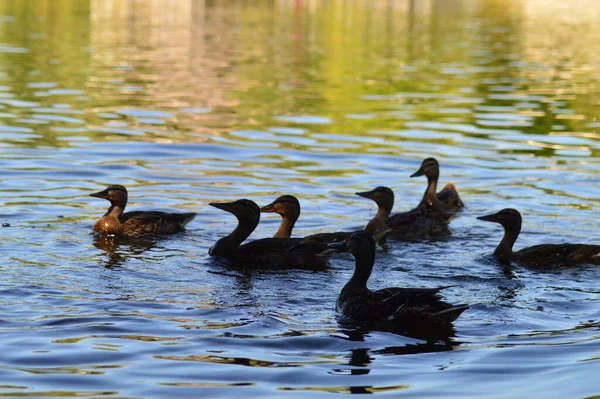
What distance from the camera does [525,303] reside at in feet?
40.0

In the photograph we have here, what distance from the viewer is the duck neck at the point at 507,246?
14565mm

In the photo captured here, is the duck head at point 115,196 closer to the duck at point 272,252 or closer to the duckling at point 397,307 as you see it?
the duck at point 272,252

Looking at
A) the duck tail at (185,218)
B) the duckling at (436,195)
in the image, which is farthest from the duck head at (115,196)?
the duckling at (436,195)

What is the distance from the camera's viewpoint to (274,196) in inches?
725

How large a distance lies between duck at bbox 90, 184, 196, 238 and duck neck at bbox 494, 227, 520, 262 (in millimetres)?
4420

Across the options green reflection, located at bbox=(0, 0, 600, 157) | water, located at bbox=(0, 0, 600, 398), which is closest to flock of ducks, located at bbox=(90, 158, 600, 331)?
water, located at bbox=(0, 0, 600, 398)

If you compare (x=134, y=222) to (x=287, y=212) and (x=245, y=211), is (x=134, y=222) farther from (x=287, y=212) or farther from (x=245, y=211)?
(x=287, y=212)

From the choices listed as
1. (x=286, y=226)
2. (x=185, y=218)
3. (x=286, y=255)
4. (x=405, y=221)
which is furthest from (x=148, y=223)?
(x=405, y=221)

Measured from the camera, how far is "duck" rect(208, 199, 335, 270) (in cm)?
1398

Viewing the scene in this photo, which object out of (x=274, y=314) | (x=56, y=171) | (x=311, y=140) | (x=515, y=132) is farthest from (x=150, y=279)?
(x=515, y=132)

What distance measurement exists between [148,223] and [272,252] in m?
2.36

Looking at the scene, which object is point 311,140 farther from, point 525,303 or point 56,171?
point 525,303

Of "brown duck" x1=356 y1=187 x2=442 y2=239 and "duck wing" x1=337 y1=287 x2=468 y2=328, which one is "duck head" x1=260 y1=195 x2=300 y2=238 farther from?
"duck wing" x1=337 y1=287 x2=468 y2=328

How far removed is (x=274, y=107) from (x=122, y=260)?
16.1 meters
